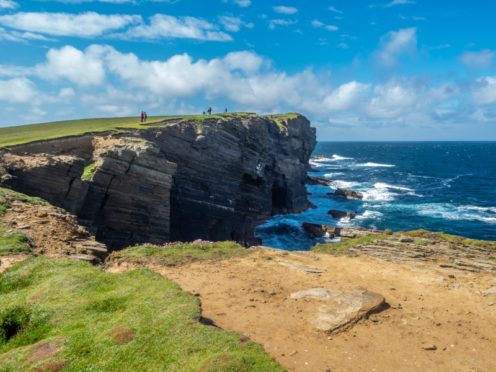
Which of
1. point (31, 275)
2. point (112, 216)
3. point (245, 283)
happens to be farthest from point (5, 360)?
point (112, 216)

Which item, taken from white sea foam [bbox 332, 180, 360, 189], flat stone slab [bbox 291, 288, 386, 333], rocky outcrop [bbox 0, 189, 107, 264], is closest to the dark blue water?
white sea foam [bbox 332, 180, 360, 189]

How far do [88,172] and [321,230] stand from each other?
3287 cm

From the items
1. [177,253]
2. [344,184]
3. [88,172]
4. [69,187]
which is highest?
[88,172]

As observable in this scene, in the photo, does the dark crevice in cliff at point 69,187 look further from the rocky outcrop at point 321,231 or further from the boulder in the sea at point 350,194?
the boulder in the sea at point 350,194

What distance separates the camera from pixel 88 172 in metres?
34.4

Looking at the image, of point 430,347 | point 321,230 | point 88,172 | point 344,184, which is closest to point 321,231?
point 321,230

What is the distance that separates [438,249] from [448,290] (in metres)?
5.33

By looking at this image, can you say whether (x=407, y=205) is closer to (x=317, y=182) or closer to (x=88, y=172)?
(x=317, y=182)

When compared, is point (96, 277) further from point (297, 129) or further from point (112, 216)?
point (297, 129)

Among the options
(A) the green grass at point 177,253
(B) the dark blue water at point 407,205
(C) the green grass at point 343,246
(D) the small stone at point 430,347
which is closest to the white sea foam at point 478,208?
(B) the dark blue water at point 407,205

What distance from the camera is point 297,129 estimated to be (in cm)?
9594

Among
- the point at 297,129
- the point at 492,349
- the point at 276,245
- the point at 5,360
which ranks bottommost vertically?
the point at 276,245

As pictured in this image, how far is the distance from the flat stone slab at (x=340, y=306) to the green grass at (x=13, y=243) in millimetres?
12009

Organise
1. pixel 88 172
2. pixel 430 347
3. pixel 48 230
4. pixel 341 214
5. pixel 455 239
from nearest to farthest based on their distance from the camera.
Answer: pixel 430 347
pixel 48 230
pixel 455 239
pixel 88 172
pixel 341 214
